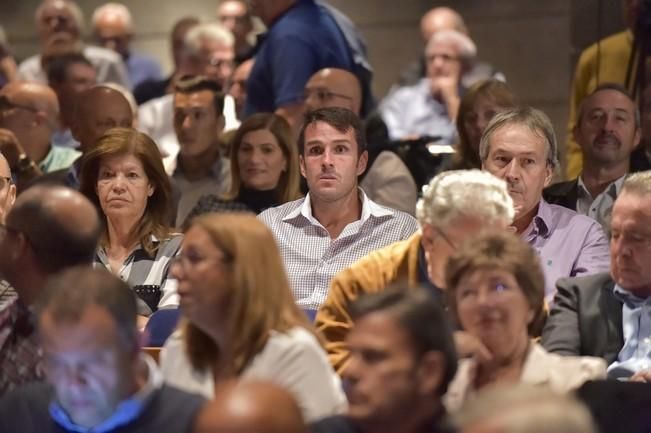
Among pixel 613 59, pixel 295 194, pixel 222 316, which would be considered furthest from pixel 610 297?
pixel 613 59

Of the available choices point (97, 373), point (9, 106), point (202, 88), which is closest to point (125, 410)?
point (97, 373)

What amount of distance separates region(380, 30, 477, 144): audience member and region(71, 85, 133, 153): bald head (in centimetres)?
190

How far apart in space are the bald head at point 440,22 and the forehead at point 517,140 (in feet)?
11.0

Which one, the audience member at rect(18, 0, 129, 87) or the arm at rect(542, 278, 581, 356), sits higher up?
the audience member at rect(18, 0, 129, 87)

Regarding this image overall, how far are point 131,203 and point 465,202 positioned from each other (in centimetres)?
140

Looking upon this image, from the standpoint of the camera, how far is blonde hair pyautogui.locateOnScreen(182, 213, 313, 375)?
3234 millimetres

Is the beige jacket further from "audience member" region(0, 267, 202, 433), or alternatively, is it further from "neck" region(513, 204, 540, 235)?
"neck" region(513, 204, 540, 235)

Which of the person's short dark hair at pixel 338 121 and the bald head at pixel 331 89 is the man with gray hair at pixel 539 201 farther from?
the bald head at pixel 331 89

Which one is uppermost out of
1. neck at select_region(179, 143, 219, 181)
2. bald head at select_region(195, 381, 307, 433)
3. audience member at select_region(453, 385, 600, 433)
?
audience member at select_region(453, 385, 600, 433)

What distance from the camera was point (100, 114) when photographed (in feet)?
19.3

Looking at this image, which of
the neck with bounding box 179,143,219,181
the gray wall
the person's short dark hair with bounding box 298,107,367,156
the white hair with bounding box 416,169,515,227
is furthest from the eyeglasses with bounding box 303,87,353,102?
the gray wall

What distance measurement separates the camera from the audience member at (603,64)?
6.10m

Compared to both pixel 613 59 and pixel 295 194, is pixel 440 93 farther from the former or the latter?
pixel 295 194

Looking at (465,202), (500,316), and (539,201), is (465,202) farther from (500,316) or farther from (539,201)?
(539,201)
